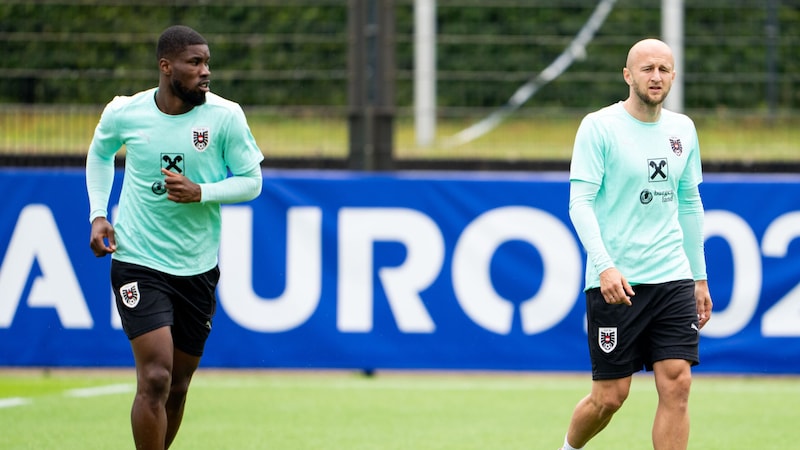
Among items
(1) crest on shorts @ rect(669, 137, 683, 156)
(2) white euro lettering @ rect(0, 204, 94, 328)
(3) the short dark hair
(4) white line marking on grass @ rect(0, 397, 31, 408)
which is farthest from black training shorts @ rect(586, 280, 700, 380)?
(2) white euro lettering @ rect(0, 204, 94, 328)

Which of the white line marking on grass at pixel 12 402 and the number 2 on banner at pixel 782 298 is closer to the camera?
the white line marking on grass at pixel 12 402

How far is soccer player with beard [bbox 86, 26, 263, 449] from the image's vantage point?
644 centimetres

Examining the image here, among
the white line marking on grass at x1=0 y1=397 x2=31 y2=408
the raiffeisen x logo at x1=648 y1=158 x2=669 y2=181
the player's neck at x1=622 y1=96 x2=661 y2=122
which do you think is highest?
the player's neck at x1=622 y1=96 x2=661 y2=122

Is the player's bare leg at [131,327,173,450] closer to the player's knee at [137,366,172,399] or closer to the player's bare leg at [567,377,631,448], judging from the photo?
the player's knee at [137,366,172,399]

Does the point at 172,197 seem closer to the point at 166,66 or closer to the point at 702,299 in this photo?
the point at 166,66

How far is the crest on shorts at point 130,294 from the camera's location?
645 centimetres

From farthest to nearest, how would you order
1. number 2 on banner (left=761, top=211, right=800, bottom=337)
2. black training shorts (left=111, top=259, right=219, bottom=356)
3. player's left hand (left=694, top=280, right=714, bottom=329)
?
number 2 on banner (left=761, top=211, right=800, bottom=337) → player's left hand (left=694, top=280, right=714, bottom=329) → black training shorts (left=111, top=259, right=219, bottom=356)

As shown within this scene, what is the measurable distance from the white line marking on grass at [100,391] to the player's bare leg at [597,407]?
4663mm

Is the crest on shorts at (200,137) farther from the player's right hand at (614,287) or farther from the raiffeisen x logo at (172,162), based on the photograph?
the player's right hand at (614,287)

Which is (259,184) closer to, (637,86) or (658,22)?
(637,86)

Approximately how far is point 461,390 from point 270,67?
3.66 metres

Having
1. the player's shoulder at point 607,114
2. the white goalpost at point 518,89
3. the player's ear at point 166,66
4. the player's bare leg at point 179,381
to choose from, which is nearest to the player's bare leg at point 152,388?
the player's bare leg at point 179,381

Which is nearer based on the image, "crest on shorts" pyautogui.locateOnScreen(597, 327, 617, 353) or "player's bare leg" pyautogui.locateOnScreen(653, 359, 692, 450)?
Result: "player's bare leg" pyautogui.locateOnScreen(653, 359, 692, 450)

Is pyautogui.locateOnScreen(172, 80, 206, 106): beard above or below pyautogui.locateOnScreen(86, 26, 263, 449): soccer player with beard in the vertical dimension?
above
